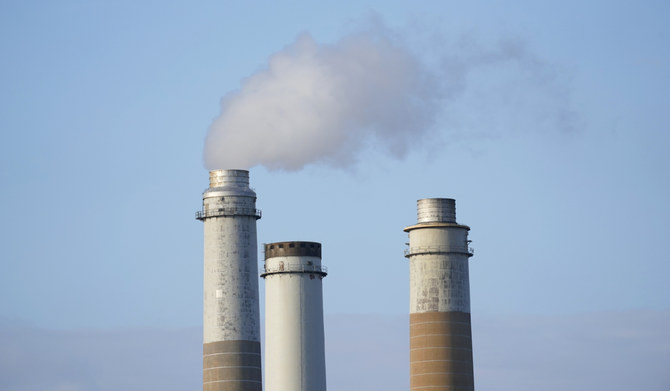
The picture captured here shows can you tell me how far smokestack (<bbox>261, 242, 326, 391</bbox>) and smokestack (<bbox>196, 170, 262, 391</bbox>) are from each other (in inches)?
159

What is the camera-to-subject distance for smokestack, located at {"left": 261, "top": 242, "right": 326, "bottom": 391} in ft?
413

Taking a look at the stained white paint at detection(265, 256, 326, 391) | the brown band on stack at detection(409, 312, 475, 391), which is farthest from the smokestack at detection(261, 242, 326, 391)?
the brown band on stack at detection(409, 312, 475, 391)

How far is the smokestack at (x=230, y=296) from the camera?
121312 millimetres

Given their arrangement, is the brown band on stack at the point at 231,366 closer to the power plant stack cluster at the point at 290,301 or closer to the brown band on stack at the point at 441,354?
the power plant stack cluster at the point at 290,301

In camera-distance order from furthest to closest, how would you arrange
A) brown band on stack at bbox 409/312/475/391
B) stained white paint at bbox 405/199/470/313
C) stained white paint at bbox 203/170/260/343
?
stained white paint at bbox 405/199/470/313 → brown band on stack at bbox 409/312/475/391 → stained white paint at bbox 203/170/260/343

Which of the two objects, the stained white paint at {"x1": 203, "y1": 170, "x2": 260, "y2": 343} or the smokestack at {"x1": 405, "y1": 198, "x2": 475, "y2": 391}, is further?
the smokestack at {"x1": 405, "y1": 198, "x2": 475, "y2": 391}

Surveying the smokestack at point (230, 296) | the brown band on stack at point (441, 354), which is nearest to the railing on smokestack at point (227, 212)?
the smokestack at point (230, 296)

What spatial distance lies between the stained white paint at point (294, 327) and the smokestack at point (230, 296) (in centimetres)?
407

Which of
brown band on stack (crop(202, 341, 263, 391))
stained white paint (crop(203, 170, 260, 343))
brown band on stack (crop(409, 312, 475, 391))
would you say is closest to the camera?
brown band on stack (crop(202, 341, 263, 391))

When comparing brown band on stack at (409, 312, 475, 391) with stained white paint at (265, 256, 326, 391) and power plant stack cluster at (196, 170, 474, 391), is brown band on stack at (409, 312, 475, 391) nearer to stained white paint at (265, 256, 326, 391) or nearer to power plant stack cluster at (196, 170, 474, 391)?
power plant stack cluster at (196, 170, 474, 391)

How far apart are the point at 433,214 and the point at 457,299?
7.75 meters

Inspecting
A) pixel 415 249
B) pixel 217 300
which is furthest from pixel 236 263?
pixel 415 249

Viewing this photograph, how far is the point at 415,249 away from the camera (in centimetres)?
13212

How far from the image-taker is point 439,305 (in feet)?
427
